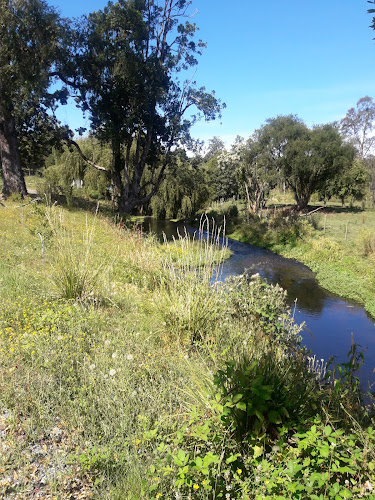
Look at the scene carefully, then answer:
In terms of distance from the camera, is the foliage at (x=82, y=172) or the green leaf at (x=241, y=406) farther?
the foliage at (x=82, y=172)

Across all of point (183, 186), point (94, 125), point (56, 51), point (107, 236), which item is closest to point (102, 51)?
point (56, 51)

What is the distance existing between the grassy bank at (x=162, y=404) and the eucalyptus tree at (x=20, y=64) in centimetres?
1123

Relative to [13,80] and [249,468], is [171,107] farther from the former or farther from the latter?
[249,468]

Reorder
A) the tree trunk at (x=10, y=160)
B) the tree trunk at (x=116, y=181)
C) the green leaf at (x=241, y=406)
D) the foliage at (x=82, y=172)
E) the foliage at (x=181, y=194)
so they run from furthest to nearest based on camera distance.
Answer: the foliage at (x=181, y=194) → the foliage at (x=82, y=172) → the tree trunk at (x=116, y=181) → the tree trunk at (x=10, y=160) → the green leaf at (x=241, y=406)

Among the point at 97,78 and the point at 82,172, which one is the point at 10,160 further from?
the point at 82,172

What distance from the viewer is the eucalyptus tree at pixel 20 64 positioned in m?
12.7

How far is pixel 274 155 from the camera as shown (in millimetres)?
28562

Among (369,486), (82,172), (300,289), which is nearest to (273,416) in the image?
(369,486)

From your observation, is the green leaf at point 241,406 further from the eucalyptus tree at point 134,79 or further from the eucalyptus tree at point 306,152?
the eucalyptus tree at point 306,152

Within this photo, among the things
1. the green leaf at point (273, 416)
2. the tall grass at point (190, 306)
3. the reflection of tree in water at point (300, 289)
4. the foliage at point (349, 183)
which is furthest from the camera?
the foliage at point (349, 183)

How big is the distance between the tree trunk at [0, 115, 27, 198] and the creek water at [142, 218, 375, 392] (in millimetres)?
9644

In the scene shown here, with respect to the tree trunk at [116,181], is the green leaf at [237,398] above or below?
below

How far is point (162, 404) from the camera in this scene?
2801 millimetres

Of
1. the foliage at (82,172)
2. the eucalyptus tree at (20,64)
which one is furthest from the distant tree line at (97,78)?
the foliage at (82,172)
